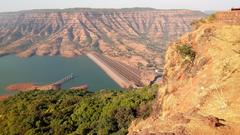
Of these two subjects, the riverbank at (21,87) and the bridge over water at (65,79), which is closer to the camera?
the riverbank at (21,87)

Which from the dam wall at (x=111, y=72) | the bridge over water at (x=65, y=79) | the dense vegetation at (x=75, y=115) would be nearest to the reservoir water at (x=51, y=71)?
the dam wall at (x=111, y=72)

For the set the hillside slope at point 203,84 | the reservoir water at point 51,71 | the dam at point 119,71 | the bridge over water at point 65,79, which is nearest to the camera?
the hillside slope at point 203,84

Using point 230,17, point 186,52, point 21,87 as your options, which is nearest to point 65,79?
point 21,87

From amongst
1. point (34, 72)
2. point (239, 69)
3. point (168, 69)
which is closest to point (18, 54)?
point (34, 72)

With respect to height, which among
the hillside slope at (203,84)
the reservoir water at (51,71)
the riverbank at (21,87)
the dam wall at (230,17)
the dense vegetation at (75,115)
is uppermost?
the dam wall at (230,17)

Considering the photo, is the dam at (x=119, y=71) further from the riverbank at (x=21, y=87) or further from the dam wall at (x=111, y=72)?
the riverbank at (x=21, y=87)

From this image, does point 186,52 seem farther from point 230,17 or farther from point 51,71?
point 51,71

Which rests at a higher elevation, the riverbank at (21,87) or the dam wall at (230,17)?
the dam wall at (230,17)
